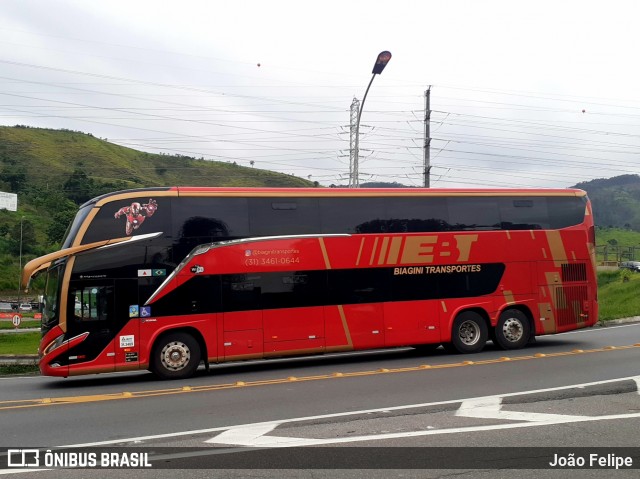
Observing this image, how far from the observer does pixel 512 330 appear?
16734 millimetres

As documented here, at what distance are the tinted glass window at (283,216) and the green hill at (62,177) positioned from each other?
51.2 meters

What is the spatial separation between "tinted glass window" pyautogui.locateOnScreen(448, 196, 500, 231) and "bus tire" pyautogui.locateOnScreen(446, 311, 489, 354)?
215cm

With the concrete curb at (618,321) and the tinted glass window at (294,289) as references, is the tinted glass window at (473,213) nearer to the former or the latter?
the tinted glass window at (294,289)

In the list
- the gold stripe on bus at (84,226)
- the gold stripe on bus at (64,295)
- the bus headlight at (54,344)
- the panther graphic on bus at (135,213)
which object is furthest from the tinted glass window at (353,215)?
the bus headlight at (54,344)

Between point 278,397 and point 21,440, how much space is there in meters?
3.89

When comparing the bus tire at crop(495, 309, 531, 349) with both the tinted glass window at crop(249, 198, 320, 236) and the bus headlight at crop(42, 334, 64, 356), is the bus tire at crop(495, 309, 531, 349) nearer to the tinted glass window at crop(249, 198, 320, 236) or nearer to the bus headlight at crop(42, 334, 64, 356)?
the tinted glass window at crop(249, 198, 320, 236)

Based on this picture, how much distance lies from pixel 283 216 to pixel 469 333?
560cm

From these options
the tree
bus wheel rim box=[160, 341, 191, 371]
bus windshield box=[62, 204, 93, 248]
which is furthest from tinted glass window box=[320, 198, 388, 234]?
the tree

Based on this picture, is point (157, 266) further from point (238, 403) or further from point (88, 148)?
point (88, 148)

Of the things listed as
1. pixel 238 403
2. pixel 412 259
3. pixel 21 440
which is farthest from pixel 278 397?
pixel 412 259

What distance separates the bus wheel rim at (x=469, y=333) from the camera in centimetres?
1623

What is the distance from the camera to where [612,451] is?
6910mm

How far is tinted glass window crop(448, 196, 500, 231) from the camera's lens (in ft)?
53.1

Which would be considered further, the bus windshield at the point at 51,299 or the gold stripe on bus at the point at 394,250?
the gold stripe on bus at the point at 394,250
